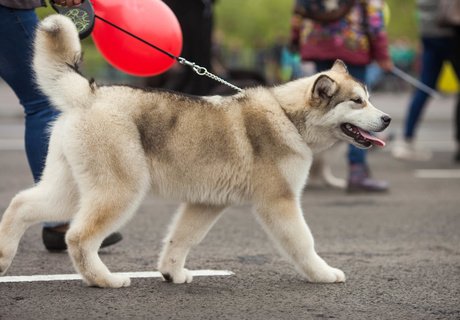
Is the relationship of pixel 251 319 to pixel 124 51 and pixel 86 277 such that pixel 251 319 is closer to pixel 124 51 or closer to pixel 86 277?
pixel 86 277

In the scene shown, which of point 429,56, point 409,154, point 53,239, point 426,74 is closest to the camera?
point 53,239

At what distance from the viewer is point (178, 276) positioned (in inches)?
179

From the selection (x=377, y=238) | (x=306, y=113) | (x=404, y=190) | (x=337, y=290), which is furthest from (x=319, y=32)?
(x=337, y=290)

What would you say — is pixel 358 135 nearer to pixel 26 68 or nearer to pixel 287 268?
pixel 287 268

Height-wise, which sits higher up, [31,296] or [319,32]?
[319,32]

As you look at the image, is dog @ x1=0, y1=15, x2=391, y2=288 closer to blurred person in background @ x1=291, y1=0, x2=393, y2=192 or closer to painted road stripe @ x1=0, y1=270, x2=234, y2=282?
painted road stripe @ x1=0, y1=270, x2=234, y2=282

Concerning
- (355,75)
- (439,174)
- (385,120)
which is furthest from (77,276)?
(439,174)

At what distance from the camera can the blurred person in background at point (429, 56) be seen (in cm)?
950

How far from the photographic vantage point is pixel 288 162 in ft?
14.6

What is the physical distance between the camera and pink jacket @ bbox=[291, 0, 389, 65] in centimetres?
754

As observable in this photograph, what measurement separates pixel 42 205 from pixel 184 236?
76 centimetres

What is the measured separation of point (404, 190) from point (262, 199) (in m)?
3.87

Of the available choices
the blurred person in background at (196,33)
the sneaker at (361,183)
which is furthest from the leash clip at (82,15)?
the blurred person in background at (196,33)

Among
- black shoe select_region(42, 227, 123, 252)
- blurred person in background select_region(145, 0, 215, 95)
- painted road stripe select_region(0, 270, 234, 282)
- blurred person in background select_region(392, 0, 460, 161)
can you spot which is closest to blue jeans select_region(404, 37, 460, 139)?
blurred person in background select_region(392, 0, 460, 161)
